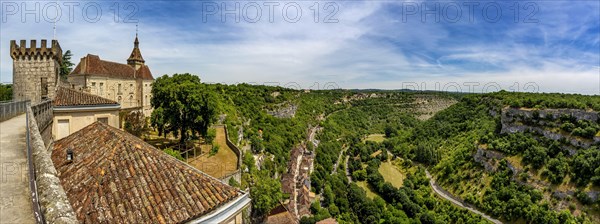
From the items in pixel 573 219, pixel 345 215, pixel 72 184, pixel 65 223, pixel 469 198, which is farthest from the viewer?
pixel 469 198

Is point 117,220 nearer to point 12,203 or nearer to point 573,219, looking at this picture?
point 12,203

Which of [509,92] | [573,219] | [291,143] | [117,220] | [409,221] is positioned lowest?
[409,221]

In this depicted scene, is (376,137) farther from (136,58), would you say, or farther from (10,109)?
(10,109)

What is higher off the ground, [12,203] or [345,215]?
[12,203]

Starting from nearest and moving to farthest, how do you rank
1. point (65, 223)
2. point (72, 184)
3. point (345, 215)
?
point (65, 223)
point (72, 184)
point (345, 215)

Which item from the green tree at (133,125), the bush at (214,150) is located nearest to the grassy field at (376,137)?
the bush at (214,150)

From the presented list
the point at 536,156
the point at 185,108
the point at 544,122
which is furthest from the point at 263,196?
the point at 544,122

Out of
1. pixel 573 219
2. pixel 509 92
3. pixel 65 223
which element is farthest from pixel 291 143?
pixel 509 92

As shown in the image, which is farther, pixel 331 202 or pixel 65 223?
pixel 331 202
